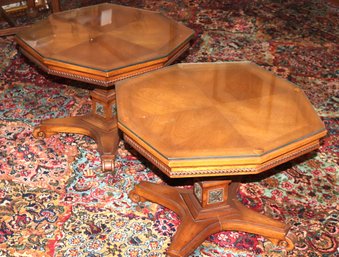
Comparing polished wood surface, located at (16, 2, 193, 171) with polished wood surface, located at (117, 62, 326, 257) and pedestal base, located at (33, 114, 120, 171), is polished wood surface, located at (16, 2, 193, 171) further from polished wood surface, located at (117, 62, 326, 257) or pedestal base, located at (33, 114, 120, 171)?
polished wood surface, located at (117, 62, 326, 257)

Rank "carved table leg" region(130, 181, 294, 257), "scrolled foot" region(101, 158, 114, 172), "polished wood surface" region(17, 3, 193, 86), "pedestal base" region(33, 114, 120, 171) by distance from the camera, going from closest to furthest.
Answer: "carved table leg" region(130, 181, 294, 257), "polished wood surface" region(17, 3, 193, 86), "scrolled foot" region(101, 158, 114, 172), "pedestal base" region(33, 114, 120, 171)

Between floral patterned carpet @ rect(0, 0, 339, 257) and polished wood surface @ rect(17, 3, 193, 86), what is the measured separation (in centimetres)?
65

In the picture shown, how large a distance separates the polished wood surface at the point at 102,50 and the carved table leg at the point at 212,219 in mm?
663

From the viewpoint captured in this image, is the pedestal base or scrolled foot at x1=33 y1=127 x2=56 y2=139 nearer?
the pedestal base

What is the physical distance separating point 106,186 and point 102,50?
0.83m

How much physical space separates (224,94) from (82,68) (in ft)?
2.76

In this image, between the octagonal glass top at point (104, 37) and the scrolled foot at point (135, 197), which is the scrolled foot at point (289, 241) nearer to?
the scrolled foot at point (135, 197)

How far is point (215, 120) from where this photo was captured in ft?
8.39

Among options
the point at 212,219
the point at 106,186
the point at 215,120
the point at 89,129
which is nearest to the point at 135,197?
the point at 106,186

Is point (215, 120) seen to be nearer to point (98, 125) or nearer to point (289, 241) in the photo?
point (289, 241)

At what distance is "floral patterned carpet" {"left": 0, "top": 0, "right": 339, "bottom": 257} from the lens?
9.29ft

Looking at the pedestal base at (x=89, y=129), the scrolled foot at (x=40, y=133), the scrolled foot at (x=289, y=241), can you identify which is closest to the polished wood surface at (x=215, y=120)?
the scrolled foot at (x=289, y=241)

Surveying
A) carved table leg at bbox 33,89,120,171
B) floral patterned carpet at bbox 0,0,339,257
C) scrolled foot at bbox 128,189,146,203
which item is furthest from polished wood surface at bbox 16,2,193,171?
scrolled foot at bbox 128,189,146,203

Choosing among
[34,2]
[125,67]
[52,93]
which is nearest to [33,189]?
[125,67]
